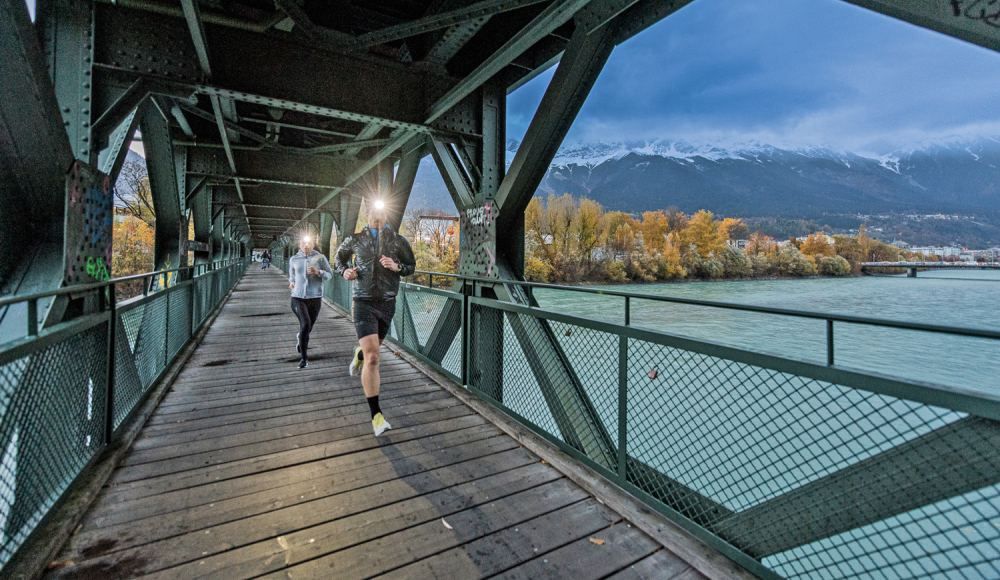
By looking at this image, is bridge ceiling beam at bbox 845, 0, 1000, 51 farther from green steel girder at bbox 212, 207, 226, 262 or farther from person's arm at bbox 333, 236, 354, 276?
green steel girder at bbox 212, 207, 226, 262

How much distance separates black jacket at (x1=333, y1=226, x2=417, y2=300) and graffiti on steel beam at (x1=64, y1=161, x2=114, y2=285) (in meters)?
1.68

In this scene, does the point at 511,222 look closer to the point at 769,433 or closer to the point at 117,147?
the point at 769,433

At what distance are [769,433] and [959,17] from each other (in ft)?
6.39

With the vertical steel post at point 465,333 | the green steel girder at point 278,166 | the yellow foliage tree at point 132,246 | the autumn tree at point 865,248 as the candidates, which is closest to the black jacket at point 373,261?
the vertical steel post at point 465,333

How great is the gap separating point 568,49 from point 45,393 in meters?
3.87

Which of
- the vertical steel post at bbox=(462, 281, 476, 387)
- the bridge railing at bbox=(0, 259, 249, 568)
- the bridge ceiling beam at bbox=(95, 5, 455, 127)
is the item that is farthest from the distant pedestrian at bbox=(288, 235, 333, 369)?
the vertical steel post at bbox=(462, 281, 476, 387)

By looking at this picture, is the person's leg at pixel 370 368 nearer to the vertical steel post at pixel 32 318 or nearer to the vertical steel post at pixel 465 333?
the vertical steel post at pixel 465 333

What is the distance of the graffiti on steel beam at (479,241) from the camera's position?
14.4ft

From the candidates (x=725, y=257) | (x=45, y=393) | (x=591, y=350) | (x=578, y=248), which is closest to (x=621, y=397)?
(x=591, y=350)

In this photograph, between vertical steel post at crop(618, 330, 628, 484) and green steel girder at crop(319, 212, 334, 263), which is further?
green steel girder at crop(319, 212, 334, 263)

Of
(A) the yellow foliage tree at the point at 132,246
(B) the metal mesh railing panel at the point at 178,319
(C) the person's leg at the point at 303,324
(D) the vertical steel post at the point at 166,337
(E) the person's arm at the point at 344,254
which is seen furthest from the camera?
(A) the yellow foliage tree at the point at 132,246

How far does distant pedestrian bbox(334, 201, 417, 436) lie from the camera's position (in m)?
3.47

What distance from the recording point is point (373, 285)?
11.6 feet

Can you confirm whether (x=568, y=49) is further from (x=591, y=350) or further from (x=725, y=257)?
(x=725, y=257)
